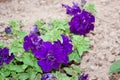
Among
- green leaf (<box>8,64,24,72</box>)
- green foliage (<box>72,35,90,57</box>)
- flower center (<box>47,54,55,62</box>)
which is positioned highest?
green foliage (<box>72,35,90,57</box>)

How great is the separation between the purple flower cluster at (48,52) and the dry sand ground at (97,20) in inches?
7.1

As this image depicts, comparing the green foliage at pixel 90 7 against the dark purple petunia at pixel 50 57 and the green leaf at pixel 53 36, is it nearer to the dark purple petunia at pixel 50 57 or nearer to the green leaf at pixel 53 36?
the green leaf at pixel 53 36

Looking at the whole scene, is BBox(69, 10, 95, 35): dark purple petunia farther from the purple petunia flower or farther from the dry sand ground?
the purple petunia flower

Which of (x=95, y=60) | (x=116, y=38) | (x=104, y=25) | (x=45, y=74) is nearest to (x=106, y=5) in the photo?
(x=104, y=25)

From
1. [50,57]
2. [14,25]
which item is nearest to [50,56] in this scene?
[50,57]

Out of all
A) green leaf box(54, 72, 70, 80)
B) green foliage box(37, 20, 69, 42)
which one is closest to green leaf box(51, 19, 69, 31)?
green foliage box(37, 20, 69, 42)

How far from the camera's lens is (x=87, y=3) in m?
3.29

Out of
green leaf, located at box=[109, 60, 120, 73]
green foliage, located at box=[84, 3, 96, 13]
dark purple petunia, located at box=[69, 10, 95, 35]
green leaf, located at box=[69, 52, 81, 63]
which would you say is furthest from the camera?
green foliage, located at box=[84, 3, 96, 13]

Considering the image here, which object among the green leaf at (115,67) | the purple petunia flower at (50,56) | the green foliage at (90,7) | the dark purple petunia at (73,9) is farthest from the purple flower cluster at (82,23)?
the green leaf at (115,67)

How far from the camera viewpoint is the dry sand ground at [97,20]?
2541 millimetres

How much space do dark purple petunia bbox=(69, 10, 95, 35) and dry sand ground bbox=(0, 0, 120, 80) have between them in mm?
86

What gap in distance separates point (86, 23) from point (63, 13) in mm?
436

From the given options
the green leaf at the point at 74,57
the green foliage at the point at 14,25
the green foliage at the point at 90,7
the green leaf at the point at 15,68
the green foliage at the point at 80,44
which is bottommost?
the green leaf at the point at 15,68

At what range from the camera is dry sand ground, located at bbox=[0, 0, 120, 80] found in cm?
254
